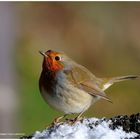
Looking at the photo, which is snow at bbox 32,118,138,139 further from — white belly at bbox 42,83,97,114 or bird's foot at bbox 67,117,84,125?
white belly at bbox 42,83,97,114

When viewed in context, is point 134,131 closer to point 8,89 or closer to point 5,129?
point 5,129

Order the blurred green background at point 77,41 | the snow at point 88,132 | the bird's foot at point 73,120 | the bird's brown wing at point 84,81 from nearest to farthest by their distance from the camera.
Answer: the snow at point 88,132 → the bird's foot at point 73,120 → the bird's brown wing at point 84,81 → the blurred green background at point 77,41

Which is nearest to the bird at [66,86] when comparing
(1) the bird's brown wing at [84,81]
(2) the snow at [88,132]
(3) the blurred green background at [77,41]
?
(1) the bird's brown wing at [84,81]

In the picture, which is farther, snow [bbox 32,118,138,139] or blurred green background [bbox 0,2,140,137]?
blurred green background [bbox 0,2,140,137]

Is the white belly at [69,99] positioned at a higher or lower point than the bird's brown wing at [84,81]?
lower

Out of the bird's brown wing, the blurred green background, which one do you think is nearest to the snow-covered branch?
the bird's brown wing

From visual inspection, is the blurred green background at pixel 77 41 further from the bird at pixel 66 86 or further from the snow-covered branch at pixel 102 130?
the snow-covered branch at pixel 102 130

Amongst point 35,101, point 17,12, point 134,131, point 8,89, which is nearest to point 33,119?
point 35,101

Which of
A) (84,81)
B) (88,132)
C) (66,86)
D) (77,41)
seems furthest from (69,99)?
(77,41)
